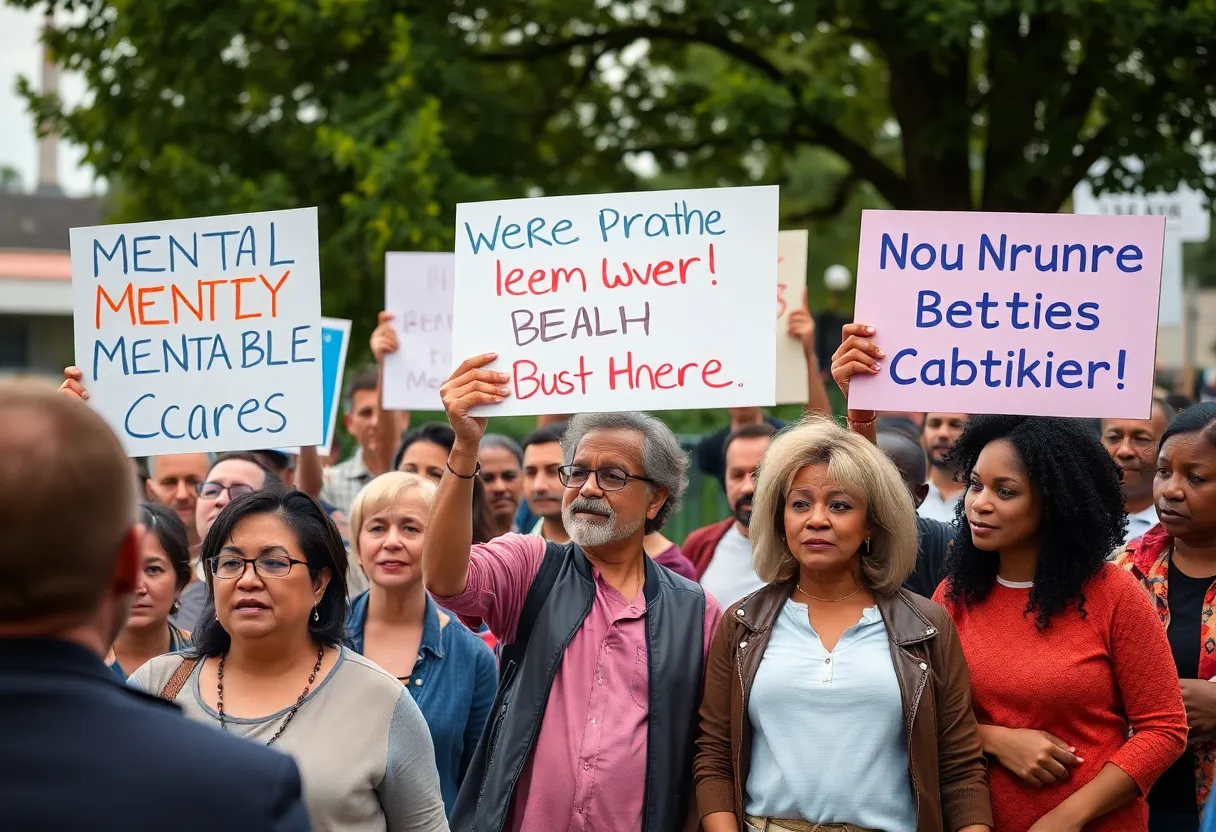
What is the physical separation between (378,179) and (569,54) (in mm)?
4164

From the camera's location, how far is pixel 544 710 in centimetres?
384

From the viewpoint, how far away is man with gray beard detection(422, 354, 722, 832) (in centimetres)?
378

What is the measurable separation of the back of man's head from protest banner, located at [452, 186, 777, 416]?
7.97 feet

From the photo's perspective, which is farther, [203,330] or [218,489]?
[218,489]

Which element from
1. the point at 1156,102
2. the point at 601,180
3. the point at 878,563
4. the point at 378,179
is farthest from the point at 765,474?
the point at 601,180

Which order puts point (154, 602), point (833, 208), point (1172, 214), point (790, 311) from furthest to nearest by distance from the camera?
point (833, 208), point (1172, 214), point (790, 311), point (154, 602)

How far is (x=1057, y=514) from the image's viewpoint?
3.93 m

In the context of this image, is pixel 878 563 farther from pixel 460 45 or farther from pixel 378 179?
pixel 460 45

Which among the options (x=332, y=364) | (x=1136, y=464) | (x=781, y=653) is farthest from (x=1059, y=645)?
(x=332, y=364)

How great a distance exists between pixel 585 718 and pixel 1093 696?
1256 millimetres

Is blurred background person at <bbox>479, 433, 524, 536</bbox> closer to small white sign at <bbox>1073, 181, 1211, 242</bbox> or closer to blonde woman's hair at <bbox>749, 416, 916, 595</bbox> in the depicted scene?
blonde woman's hair at <bbox>749, 416, 916, 595</bbox>

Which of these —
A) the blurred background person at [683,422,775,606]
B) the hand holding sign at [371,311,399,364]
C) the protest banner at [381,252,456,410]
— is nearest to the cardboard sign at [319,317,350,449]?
the protest banner at [381,252,456,410]

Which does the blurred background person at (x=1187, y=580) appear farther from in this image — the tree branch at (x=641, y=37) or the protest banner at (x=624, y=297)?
the tree branch at (x=641, y=37)

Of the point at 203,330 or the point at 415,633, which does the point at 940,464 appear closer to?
the point at 415,633
